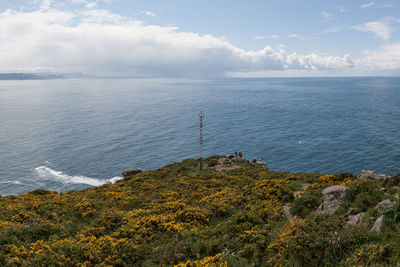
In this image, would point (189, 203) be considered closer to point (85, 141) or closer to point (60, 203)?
point (60, 203)

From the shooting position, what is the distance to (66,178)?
59750 millimetres

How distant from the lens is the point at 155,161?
67312 mm

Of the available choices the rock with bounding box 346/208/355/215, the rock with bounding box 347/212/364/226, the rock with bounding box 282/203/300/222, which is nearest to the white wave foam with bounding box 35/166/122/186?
the rock with bounding box 282/203/300/222

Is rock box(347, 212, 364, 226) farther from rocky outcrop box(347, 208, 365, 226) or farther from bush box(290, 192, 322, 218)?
bush box(290, 192, 322, 218)

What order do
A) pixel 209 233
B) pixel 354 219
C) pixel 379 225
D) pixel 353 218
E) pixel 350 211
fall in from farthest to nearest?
pixel 350 211
pixel 353 218
pixel 354 219
pixel 209 233
pixel 379 225

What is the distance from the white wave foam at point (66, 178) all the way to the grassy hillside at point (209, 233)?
128 feet

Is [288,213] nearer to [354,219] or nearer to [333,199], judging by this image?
[333,199]

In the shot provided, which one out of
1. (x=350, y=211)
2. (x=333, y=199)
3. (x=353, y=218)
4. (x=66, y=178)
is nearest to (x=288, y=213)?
(x=333, y=199)

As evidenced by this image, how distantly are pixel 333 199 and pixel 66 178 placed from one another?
59.9 m

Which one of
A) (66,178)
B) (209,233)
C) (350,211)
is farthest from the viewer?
(66,178)

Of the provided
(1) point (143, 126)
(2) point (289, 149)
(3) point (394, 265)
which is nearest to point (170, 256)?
(3) point (394, 265)

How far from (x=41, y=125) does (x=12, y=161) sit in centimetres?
4013

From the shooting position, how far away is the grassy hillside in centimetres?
980

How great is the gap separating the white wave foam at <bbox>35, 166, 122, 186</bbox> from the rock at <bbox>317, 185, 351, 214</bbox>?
161 ft
